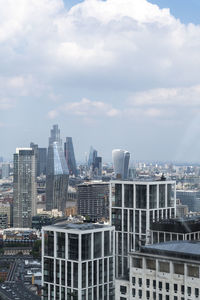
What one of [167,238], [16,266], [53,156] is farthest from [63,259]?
[53,156]

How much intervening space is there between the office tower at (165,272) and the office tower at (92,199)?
81.9m

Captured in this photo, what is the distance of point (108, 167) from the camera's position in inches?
5719

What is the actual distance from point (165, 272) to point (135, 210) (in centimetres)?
1377

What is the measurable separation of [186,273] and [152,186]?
1430 cm

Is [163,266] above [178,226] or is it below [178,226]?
below

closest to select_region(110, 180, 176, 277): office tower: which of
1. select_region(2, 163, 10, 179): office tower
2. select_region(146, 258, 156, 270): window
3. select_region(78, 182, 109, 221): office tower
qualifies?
select_region(146, 258, 156, 270): window

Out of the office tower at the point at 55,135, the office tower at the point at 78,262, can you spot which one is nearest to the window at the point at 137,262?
the office tower at the point at 78,262

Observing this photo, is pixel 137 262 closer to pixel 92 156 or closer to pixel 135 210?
pixel 135 210

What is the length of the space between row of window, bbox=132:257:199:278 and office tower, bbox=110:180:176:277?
11.8 m

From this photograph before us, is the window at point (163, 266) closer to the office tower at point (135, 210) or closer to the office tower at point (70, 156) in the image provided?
the office tower at point (135, 210)

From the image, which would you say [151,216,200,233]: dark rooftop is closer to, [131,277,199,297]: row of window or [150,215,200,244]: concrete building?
[150,215,200,244]: concrete building

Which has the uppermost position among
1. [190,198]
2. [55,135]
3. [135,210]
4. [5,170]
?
[55,135]

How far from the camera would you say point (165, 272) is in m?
20.8

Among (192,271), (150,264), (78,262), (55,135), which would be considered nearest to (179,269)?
(192,271)
